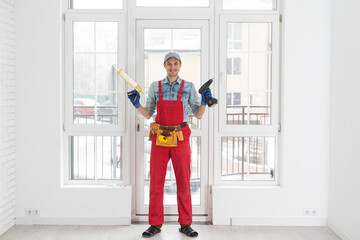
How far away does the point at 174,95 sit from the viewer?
2916 mm

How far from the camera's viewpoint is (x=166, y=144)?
9.28 ft

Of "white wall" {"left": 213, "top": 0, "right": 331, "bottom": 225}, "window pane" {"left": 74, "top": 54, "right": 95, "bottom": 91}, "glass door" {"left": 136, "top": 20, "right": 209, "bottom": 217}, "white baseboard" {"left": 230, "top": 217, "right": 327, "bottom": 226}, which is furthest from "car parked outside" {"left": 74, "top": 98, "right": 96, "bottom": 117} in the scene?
"white baseboard" {"left": 230, "top": 217, "right": 327, "bottom": 226}

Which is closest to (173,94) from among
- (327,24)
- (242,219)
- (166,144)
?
(166,144)

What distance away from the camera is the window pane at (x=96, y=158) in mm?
3268

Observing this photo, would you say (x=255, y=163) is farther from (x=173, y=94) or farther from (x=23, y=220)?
(x=23, y=220)

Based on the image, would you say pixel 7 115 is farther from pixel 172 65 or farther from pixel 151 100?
pixel 172 65

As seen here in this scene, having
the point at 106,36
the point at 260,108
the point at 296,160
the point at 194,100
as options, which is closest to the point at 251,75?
the point at 260,108

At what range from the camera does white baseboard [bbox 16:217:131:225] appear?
3.10 meters

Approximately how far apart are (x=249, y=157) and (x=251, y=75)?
830 mm

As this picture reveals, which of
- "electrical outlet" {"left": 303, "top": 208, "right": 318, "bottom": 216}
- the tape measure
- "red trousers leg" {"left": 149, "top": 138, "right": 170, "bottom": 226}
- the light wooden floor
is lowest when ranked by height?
the light wooden floor

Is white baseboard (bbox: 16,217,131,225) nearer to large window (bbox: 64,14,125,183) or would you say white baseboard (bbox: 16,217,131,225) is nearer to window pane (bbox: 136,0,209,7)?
large window (bbox: 64,14,125,183)

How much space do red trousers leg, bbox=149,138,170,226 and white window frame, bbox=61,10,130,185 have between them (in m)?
0.41

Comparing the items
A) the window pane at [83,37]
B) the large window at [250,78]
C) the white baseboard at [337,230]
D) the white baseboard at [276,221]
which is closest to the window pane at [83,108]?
the window pane at [83,37]

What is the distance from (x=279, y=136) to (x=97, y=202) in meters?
1.90
